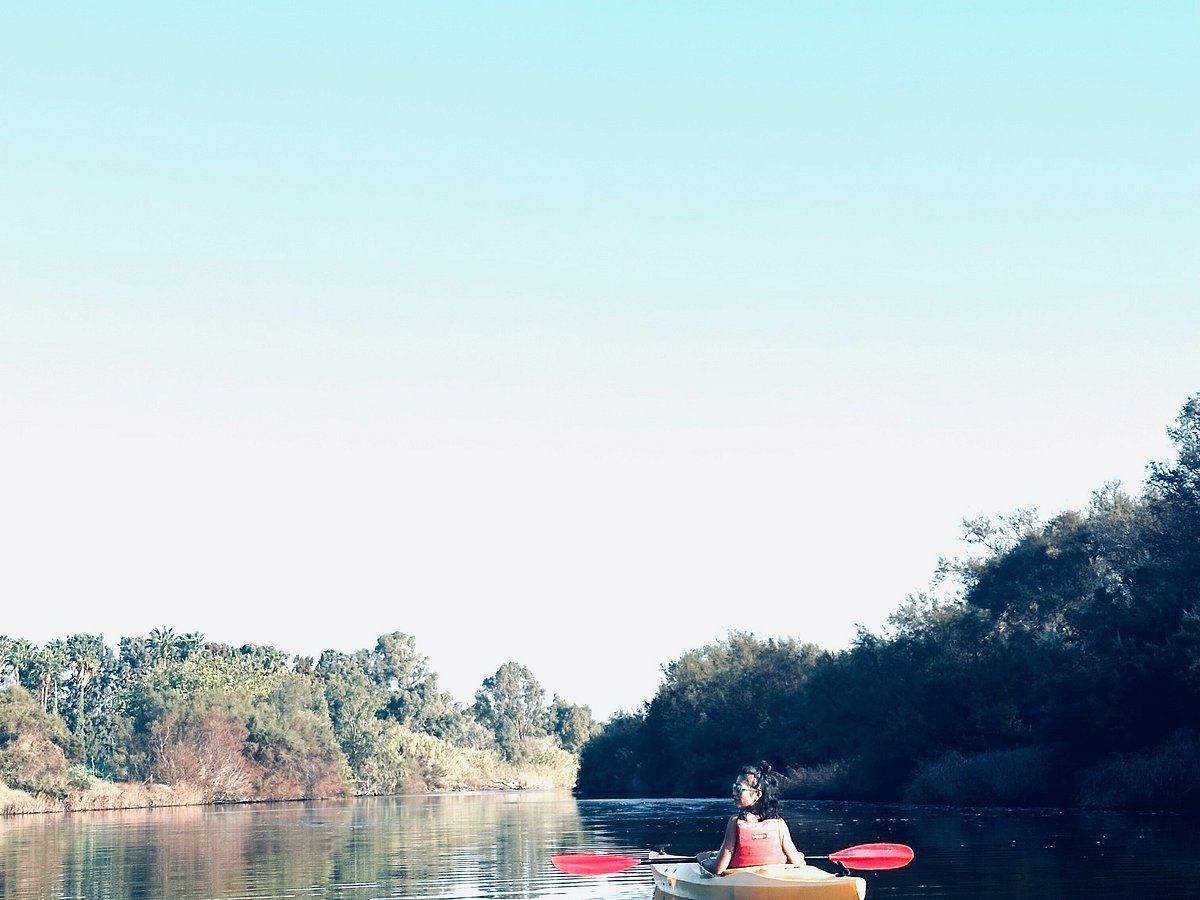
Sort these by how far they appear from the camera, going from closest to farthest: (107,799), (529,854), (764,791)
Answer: (764,791) → (529,854) → (107,799)

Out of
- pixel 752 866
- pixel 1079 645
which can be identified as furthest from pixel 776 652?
pixel 752 866

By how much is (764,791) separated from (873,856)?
5025mm

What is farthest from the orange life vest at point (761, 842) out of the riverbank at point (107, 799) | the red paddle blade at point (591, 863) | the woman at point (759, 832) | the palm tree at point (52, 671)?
the palm tree at point (52, 671)

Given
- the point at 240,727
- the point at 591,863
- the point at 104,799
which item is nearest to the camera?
the point at 591,863

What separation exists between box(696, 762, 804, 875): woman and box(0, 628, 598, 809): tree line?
67393 millimetres

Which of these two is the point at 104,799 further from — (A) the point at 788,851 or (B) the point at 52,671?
(A) the point at 788,851

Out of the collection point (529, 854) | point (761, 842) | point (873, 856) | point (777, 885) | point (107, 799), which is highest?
point (761, 842)

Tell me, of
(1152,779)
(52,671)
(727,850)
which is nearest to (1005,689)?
(1152,779)

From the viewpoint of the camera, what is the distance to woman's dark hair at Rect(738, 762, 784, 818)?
1912 centimetres

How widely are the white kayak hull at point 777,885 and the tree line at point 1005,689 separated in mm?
24991

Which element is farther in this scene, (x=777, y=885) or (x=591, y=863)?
(x=591, y=863)

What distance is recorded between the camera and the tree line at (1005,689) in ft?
145

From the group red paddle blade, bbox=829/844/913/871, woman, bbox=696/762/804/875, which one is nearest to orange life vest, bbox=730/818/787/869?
woman, bbox=696/762/804/875

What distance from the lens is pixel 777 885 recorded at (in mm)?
18719
